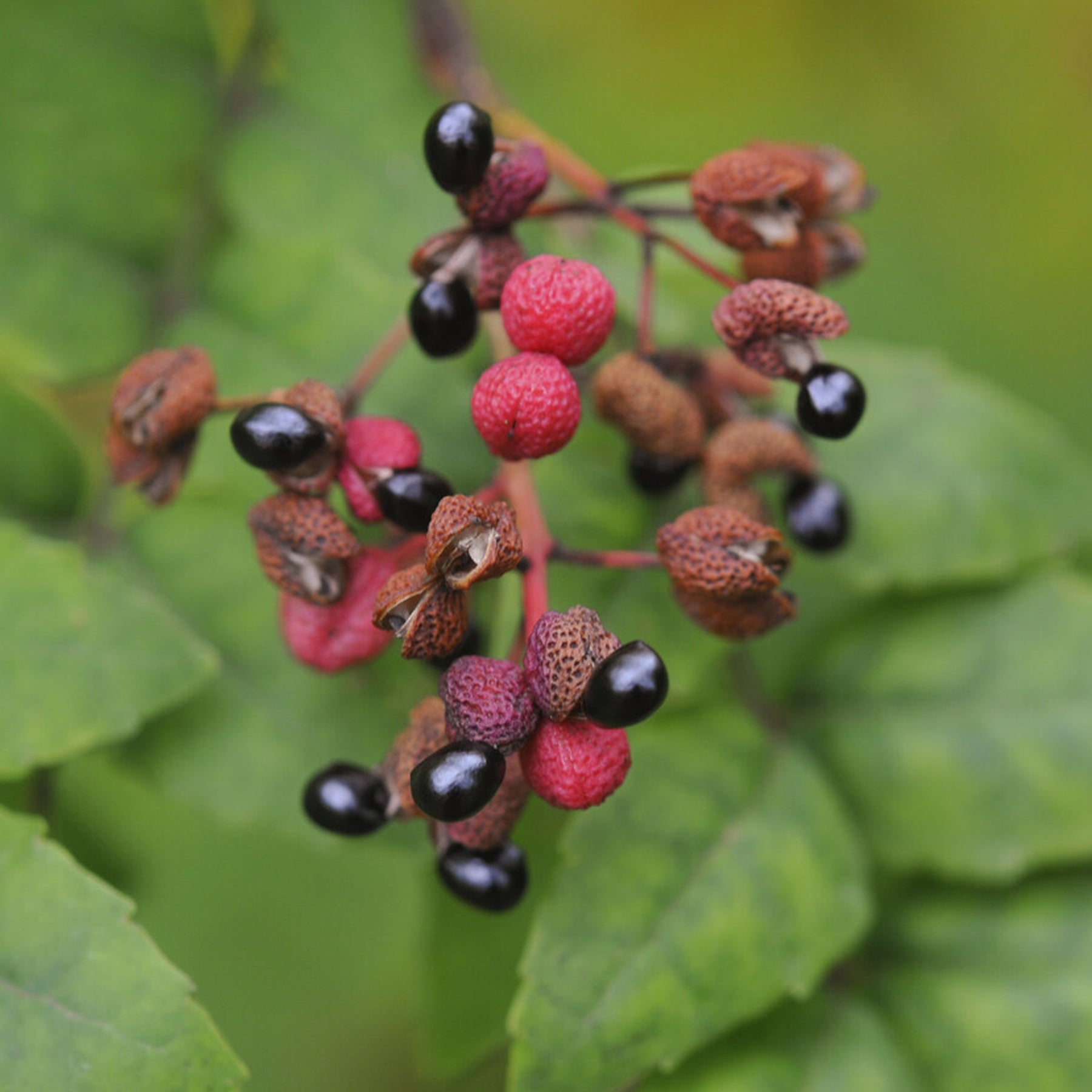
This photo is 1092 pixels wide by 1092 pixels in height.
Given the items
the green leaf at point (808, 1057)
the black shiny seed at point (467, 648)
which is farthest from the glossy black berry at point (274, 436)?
the green leaf at point (808, 1057)

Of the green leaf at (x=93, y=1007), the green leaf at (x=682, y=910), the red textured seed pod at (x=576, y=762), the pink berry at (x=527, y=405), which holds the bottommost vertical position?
the green leaf at (x=93, y=1007)

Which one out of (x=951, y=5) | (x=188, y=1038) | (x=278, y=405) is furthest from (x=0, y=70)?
(x=951, y=5)

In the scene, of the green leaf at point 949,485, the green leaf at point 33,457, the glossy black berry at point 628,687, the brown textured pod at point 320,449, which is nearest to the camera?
the glossy black berry at point 628,687

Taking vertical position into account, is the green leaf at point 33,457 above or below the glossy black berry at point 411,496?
below

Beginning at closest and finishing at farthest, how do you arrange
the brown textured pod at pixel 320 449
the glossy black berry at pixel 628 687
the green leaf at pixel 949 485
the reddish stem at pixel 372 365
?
1. the glossy black berry at pixel 628 687
2. the brown textured pod at pixel 320 449
3. the reddish stem at pixel 372 365
4. the green leaf at pixel 949 485

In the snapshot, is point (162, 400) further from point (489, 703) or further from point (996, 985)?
point (996, 985)

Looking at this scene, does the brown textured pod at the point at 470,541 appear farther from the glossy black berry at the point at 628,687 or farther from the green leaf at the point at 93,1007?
the green leaf at the point at 93,1007
